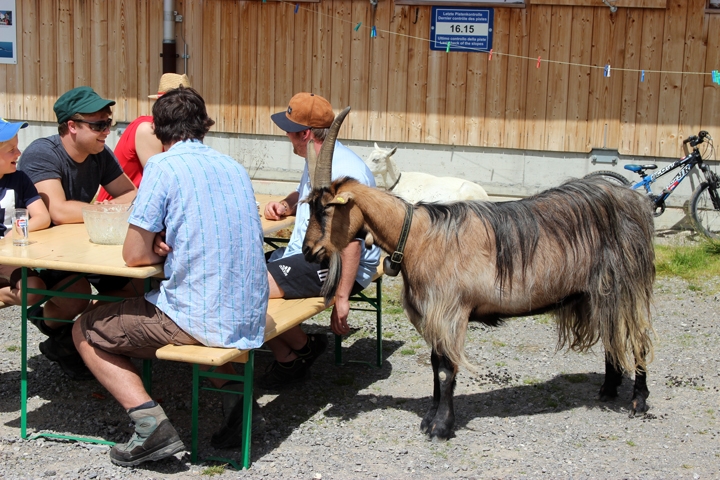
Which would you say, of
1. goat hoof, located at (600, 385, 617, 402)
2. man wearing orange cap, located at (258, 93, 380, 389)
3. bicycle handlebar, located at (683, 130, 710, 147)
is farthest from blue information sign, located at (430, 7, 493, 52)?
goat hoof, located at (600, 385, 617, 402)

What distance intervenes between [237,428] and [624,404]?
2359mm

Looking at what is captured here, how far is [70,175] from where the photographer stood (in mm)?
5090

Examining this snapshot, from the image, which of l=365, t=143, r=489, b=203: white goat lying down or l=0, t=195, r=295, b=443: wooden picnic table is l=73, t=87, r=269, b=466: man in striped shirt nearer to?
l=0, t=195, r=295, b=443: wooden picnic table

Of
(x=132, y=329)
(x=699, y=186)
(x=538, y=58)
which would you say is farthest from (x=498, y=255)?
(x=538, y=58)

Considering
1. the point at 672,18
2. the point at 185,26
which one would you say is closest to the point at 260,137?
the point at 185,26

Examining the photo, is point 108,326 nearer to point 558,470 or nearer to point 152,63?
point 558,470

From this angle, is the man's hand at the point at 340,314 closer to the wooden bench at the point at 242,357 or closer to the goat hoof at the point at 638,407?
the wooden bench at the point at 242,357

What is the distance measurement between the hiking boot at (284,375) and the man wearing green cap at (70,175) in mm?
1061

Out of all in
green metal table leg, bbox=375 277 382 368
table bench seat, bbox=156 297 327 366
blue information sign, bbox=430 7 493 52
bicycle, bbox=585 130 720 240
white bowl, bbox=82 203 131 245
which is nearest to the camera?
table bench seat, bbox=156 297 327 366

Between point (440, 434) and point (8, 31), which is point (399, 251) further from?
point (8, 31)

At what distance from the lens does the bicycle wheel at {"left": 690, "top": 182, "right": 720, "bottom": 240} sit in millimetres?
9289

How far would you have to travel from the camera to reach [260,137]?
10562 mm

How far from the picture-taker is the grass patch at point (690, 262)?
8.11 meters

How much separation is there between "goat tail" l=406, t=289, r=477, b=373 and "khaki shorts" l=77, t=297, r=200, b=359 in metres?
1.24
